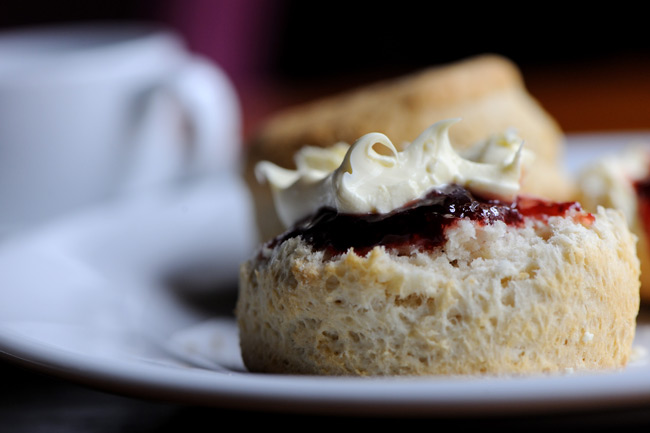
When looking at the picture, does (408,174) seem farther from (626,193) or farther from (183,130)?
(183,130)

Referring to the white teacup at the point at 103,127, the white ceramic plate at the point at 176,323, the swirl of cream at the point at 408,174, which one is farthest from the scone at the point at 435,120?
the white teacup at the point at 103,127

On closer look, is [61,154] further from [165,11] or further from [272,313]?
[165,11]

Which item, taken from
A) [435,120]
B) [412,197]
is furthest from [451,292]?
[435,120]

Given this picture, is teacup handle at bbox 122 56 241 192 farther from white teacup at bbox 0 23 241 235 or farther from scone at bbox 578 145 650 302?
scone at bbox 578 145 650 302

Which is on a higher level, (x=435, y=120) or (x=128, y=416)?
(x=435, y=120)

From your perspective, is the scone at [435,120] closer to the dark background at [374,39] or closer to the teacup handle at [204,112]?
the teacup handle at [204,112]

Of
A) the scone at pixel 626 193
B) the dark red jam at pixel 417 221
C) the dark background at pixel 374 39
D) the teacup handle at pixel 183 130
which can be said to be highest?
the dark red jam at pixel 417 221

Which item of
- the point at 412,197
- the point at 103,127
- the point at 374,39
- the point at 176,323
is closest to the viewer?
the point at 412,197
